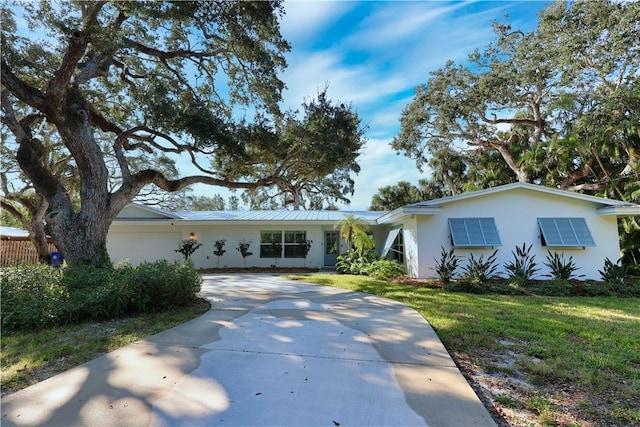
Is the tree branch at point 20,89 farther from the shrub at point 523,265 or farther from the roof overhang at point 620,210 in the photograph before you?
the roof overhang at point 620,210

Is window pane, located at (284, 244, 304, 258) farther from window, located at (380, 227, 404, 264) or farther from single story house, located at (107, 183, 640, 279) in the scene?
single story house, located at (107, 183, 640, 279)

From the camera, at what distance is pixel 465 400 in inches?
117

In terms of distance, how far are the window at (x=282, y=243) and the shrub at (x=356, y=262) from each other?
3.02m

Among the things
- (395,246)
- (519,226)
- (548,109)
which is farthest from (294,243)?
(548,109)

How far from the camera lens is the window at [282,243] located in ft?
55.5

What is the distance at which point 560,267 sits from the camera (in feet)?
35.4

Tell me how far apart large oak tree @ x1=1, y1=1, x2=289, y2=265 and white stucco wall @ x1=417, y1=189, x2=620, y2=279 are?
6.69 metres

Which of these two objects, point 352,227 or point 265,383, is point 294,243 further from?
point 265,383

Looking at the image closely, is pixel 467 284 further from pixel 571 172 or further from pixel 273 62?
pixel 571 172

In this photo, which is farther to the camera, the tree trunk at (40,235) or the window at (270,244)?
the window at (270,244)

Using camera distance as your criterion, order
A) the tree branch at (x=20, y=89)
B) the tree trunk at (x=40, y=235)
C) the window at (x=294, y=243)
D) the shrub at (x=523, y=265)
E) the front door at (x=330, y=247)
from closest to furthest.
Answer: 1. the tree branch at (x=20, y=89)
2. the shrub at (x=523, y=265)
3. the tree trunk at (x=40, y=235)
4. the window at (x=294, y=243)
5. the front door at (x=330, y=247)

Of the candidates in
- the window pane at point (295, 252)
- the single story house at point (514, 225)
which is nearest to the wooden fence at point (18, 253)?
the window pane at point (295, 252)

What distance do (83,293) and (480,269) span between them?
10.8 m

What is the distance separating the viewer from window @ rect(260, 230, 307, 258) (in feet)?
55.5
